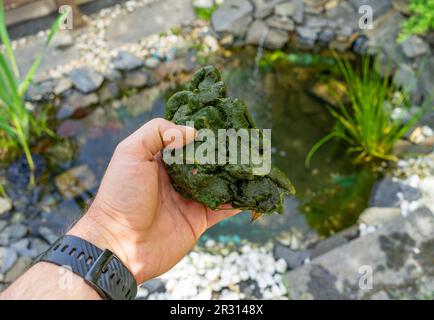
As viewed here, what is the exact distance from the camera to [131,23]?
5.09 metres

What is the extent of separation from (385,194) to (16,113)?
3.39 meters

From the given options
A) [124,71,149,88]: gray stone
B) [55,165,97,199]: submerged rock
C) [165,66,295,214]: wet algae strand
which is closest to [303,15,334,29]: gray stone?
[124,71,149,88]: gray stone

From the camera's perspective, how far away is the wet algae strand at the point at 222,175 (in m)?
2.12

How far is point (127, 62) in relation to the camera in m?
4.66

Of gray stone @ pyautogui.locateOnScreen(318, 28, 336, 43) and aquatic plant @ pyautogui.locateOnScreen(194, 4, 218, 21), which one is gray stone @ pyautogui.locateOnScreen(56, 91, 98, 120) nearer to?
aquatic plant @ pyautogui.locateOnScreen(194, 4, 218, 21)

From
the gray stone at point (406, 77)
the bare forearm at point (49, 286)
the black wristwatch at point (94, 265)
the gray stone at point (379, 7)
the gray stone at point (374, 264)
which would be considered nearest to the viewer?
the bare forearm at point (49, 286)

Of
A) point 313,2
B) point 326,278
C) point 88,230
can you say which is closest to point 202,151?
point 88,230

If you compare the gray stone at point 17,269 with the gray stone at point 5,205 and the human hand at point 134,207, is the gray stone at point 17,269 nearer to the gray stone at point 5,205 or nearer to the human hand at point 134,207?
the gray stone at point 5,205

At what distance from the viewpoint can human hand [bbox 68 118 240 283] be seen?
2154mm

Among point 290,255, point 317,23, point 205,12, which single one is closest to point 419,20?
point 317,23

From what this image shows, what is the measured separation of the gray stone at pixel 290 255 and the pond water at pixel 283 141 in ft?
0.73

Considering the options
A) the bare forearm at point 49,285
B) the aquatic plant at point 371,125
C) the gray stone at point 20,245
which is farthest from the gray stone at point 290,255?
the gray stone at point 20,245

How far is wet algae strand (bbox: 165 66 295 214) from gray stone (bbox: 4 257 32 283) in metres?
1.84

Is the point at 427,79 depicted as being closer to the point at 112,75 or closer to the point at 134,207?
the point at 112,75
